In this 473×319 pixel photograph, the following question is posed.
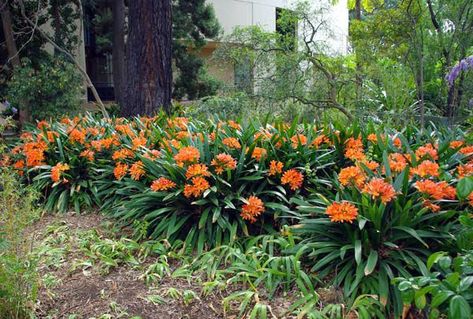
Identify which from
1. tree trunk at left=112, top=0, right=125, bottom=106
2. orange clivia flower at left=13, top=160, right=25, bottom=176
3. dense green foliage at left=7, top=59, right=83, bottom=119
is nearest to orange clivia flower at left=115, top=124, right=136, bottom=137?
orange clivia flower at left=13, top=160, right=25, bottom=176

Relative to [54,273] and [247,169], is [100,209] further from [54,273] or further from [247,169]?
[247,169]

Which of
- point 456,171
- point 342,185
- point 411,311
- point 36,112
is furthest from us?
point 36,112

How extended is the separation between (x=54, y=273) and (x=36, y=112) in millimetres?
6501

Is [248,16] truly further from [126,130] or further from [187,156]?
[187,156]

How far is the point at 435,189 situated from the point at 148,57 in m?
5.16

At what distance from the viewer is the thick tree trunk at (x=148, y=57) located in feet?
22.3

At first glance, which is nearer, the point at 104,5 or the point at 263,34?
the point at 263,34

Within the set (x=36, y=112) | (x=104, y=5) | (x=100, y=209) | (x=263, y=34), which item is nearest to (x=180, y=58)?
(x=104, y=5)

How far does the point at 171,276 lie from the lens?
3080 mm

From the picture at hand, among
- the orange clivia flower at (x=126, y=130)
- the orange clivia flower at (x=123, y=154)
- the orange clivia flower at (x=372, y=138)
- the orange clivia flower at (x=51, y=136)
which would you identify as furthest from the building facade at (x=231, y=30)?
the orange clivia flower at (x=372, y=138)

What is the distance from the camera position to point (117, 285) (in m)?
3.01

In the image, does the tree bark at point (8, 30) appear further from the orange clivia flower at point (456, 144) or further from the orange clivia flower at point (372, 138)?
the orange clivia flower at point (456, 144)

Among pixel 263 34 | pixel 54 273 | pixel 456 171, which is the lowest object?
pixel 54 273

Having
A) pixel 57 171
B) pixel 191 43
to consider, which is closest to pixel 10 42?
pixel 191 43
